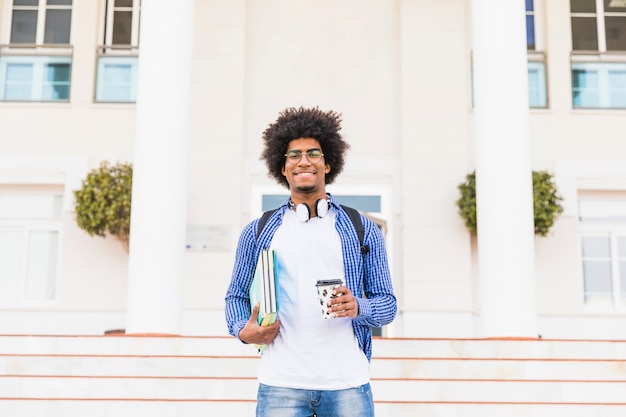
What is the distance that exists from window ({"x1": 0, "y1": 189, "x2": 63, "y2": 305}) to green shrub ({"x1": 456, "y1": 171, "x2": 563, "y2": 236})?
16.0 ft

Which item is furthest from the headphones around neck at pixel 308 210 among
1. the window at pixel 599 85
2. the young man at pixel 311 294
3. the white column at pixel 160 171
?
the window at pixel 599 85

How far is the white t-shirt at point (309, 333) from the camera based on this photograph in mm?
2062

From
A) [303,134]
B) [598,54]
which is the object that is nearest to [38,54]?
[598,54]

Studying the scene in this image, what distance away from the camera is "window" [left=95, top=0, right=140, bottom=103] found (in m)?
9.70

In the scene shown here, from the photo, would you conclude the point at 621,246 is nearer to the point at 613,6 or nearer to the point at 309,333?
the point at 613,6

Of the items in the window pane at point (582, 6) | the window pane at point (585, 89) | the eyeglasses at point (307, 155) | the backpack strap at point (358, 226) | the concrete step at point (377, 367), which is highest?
the window pane at point (582, 6)

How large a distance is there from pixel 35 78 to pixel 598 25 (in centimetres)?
719

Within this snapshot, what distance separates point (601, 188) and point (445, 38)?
2644 mm

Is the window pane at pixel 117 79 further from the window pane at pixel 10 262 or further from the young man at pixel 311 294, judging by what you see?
the young man at pixel 311 294

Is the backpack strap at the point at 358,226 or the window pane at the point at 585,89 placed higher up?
the window pane at the point at 585,89

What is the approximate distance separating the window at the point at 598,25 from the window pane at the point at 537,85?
1.82 ft

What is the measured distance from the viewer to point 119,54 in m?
9.80

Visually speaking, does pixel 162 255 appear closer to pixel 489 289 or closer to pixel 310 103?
pixel 489 289

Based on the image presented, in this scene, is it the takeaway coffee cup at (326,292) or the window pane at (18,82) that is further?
the window pane at (18,82)
